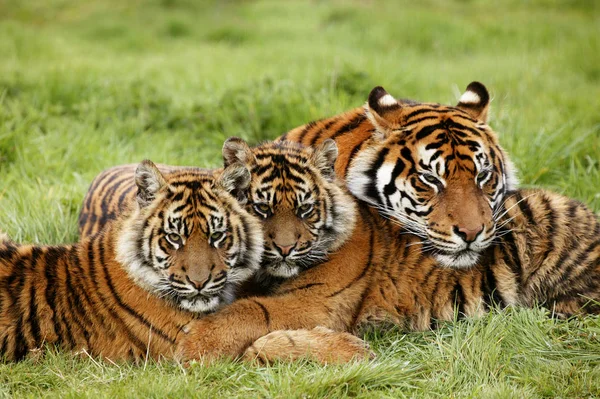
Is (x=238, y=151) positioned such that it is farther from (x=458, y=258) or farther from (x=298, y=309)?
(x=458, y=258)

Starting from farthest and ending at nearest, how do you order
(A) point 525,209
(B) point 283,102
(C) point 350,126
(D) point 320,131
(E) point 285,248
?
(B) point 283,102
(D) point 320,131
(C) point 350,126
(A) point 525,209
(E) point 285,248

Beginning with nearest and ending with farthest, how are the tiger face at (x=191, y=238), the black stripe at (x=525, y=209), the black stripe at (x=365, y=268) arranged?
the tiger face at (x=191, y=238) → the black stripe at (x=365, y=268) → the black stripe at (x=525, y=209)

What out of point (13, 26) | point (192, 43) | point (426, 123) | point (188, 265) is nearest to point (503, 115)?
point (426, 123)

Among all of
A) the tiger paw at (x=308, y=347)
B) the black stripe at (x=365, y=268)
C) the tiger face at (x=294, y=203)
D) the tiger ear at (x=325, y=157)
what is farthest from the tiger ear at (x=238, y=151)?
the tiger paw at (x=308, y=347)

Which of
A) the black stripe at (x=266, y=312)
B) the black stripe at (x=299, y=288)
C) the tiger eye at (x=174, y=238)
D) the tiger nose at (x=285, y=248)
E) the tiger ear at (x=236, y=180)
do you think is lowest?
the black stripe at (x=266, y=312)

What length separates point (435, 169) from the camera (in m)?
3.93

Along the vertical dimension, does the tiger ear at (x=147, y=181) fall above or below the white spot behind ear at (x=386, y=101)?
below

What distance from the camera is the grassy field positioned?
10.9ft

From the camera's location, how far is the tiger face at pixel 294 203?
12.0 ft

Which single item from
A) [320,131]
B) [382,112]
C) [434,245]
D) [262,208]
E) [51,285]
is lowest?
[51,285]

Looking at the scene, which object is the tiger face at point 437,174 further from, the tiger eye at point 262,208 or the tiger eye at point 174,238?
the tiger eye at point 174,238

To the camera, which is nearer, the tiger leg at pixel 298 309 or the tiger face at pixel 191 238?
the tiger face at pixel 191 238

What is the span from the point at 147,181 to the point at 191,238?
0.41 m

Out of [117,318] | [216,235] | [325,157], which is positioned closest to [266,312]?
[216,235]
